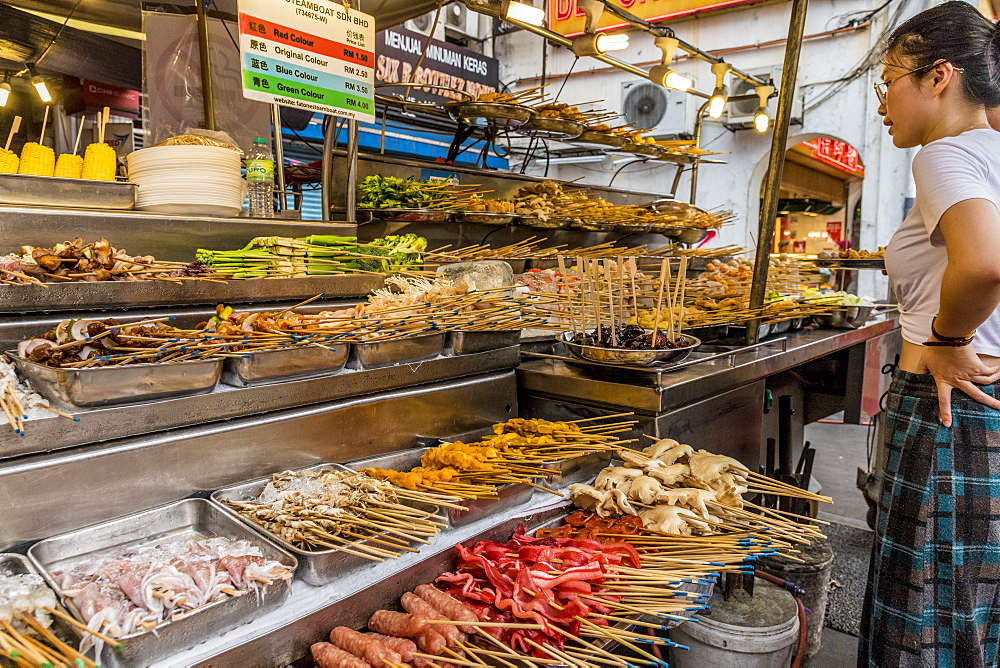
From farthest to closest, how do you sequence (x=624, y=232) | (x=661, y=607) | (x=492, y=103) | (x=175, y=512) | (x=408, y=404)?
(x=624, y=232) < (x=492, y=103) < (x=408, y=404) < (x=175, y=512) < (x=661, y=607)

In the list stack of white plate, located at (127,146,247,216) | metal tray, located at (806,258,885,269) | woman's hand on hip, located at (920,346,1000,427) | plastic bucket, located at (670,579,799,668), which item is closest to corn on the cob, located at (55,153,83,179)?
stack of white plate, located at (127,146,247,216)

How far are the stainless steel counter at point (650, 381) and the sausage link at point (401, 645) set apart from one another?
1.47m

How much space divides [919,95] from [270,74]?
2.64 meters

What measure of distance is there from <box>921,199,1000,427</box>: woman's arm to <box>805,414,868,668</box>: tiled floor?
225cm

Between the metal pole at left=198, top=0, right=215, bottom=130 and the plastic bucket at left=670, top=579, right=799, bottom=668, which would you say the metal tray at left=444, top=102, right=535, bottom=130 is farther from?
the plastic bucket at left=670, top=579, right=799, bottom=668

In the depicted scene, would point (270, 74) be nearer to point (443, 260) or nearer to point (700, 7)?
point (443, 260)

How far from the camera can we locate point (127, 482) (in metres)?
1.88

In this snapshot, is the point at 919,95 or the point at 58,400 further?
the point at 919,95

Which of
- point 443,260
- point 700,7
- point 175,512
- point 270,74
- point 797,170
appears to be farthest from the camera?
point 797,170

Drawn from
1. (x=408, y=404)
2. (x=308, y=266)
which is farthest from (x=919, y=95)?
(x=308, y=266)

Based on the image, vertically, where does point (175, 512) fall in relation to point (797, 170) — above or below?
below

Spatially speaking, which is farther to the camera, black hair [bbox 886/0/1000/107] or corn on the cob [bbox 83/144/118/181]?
corn on the cob [bbox 83/144/118/181]

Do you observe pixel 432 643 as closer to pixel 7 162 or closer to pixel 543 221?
pixel 7 162

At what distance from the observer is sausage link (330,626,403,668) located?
1.57 m
